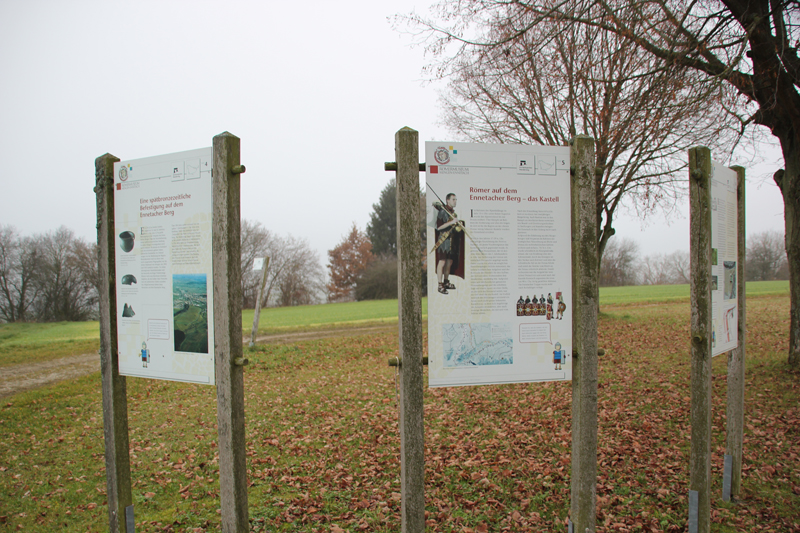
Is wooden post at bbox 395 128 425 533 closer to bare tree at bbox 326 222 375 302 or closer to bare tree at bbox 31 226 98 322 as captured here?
bare tree at bbox 31 226 98 322

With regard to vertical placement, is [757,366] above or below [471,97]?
below

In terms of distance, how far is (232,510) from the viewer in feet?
10.5

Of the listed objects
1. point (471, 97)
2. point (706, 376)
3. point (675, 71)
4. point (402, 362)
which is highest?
point (471, 97)

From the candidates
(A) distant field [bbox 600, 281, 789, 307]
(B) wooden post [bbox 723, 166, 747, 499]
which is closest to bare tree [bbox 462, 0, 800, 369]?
(B) wooden post [bbox 723, 166, 747, 499]

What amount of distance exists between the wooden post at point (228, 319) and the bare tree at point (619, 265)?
65190 millimetres

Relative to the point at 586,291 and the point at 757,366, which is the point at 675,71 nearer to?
the point at 586,291

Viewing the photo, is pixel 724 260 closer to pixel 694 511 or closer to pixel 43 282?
pixel 694 511

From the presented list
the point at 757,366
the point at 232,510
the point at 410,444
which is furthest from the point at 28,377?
the point at 757,366

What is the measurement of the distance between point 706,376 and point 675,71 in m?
5.18

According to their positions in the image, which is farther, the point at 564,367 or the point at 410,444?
the point at 564,367

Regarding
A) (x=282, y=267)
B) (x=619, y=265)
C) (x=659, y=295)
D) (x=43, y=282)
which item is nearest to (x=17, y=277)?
(x=43, y=282)

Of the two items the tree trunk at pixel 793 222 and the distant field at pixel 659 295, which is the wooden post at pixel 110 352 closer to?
the tree trunk at pixel 793 222

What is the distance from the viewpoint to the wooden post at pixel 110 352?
3697mm

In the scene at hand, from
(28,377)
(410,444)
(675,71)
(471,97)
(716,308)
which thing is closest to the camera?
(410,444)
